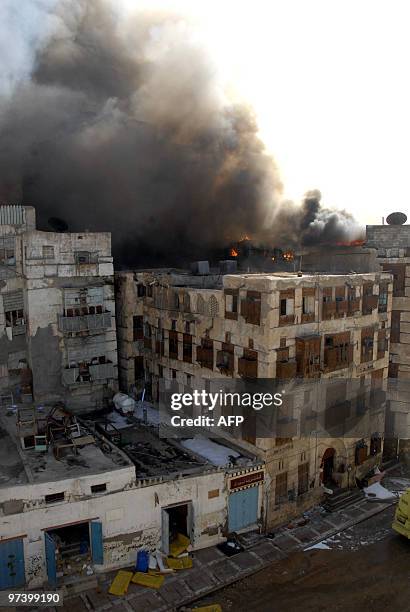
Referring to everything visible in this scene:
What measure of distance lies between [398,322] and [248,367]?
14.6 metres

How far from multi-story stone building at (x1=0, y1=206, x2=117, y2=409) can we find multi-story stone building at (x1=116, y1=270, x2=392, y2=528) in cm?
273

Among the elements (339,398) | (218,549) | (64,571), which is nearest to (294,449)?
(339,398)

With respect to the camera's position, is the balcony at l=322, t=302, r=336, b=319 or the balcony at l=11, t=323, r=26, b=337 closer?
the balcony at l=322, t=302, r=336, b=319

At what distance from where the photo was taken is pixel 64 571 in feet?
79.4

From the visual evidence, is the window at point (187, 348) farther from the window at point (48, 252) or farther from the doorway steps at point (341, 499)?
the doorway steps at point (341, 499)

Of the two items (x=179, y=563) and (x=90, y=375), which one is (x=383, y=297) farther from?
(x=179, y=563)

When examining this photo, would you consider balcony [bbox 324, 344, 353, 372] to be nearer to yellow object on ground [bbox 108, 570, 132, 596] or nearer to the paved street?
the paved street

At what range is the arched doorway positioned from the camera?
106 feet

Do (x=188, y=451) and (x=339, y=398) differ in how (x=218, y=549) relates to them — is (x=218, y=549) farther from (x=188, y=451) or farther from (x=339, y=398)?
(x=339, y=398)

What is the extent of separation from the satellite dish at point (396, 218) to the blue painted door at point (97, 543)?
2991 cm

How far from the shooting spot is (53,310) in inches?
1331

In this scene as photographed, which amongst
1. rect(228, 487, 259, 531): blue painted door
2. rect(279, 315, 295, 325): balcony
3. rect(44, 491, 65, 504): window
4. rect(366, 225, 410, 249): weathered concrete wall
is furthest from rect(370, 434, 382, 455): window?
rect(44, 491, 65, 504): window

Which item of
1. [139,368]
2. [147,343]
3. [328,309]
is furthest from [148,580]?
[328,309]

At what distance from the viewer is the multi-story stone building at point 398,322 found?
36.6 metres
